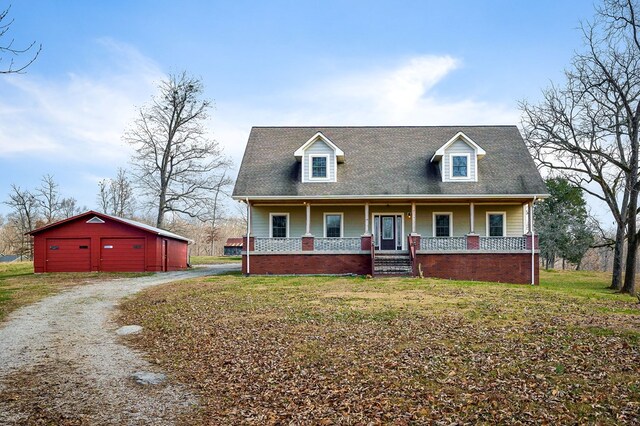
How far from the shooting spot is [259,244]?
22125mm

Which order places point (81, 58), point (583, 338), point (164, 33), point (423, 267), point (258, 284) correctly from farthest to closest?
point (423, 267) < point (258, 284) < point (164, 33) < point (81, 58) < point (583, 338)

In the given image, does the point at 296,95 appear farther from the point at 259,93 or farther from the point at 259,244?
the point at 259,244

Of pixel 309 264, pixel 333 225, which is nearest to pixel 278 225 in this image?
pixel 333 225

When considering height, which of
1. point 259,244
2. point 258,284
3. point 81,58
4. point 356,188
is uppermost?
point 81,58

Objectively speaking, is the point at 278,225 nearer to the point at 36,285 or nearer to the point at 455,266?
the point at 455,266

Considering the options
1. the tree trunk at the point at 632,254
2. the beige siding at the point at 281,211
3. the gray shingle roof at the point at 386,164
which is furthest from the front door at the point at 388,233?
the tree trunk at the point at 632,254

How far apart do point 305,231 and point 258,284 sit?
668 centimetres

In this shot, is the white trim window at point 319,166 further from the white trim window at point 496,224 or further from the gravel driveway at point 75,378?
Answer: the gravel driveway at point 75,378

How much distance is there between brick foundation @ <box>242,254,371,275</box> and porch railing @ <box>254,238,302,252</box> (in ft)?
1.11

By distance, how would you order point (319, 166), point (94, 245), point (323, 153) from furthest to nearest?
1. point (94, 245)
2. point (319, 166)
3. point (323, 153)

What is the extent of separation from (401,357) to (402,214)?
16.5 m

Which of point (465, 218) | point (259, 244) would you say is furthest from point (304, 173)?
point (465, 218)

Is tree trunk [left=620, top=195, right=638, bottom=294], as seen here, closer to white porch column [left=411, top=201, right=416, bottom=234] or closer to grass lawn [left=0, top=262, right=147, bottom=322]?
white porch column [left=411, top=201, right=416, bottom=234]

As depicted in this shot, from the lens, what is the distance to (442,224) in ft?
78.4
